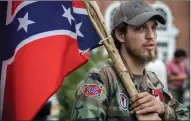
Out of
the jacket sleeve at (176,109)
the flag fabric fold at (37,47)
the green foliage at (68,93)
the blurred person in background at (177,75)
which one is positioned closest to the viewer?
the jacket sleeve at (176,109)

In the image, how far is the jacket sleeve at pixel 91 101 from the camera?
9.43 ft

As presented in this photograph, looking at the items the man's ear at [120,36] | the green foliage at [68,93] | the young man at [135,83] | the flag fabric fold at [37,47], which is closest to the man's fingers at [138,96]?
the young man at [135,83]

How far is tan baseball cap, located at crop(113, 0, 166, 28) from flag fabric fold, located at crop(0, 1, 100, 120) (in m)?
0.31

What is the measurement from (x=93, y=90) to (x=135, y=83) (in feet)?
0.96

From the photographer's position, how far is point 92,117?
2.86 metres

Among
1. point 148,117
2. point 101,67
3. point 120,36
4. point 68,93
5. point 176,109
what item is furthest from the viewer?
point 68,93

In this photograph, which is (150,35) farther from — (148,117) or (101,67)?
(148,117)

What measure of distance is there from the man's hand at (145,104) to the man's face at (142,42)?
0.87 ft

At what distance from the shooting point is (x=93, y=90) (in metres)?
2.92

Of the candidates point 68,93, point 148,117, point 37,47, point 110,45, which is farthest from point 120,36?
point 68,93

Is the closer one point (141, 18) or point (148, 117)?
point (148, 117)

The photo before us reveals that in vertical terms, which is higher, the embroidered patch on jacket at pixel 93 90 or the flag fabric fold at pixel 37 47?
the flag fabric fold at pixel 37 47

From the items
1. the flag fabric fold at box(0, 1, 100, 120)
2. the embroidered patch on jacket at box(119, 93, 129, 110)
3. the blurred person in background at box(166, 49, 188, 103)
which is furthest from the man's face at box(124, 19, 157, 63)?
the blurred person in background at box(166, 49, 188, 103)

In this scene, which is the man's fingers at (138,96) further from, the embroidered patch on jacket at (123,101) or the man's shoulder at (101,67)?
the man's shoulder at (101,67)
